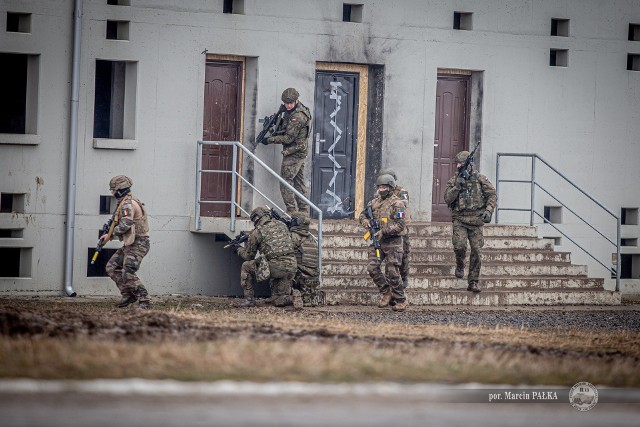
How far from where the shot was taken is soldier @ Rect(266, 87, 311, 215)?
2092cm

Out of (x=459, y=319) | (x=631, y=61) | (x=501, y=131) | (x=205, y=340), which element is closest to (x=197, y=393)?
(x=205, y=340)

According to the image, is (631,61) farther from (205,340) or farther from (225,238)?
(205,340)

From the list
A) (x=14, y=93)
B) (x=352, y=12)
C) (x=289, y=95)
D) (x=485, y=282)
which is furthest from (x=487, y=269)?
(x=14, y=93)

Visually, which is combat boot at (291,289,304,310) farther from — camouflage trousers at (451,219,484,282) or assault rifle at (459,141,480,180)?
assault rifle at (459,141,480,180)

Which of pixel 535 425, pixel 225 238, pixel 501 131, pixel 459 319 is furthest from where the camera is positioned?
pixel 501 131

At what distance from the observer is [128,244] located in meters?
18.3

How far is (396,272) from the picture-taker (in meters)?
19.2

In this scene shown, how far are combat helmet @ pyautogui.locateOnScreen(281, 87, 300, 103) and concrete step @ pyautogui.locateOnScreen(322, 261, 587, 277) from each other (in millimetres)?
2578

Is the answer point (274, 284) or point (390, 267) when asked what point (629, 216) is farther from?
point (274, 284)

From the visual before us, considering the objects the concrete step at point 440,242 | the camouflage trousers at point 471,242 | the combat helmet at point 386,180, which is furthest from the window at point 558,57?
the combat helmet at point 386,180

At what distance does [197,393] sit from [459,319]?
798cm

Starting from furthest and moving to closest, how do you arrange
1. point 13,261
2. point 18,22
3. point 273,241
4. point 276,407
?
point 13,261 < point 18,22 < point 273,241 < point 276,407

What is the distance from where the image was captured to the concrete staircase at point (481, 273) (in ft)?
66.2

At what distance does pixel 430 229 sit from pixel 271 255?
3.86m
